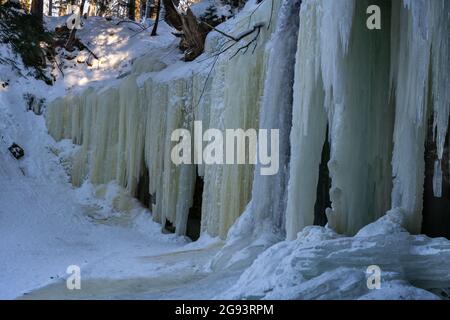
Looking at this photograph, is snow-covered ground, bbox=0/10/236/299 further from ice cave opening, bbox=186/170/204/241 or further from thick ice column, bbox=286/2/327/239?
thick ice column, bbox=286/2/327/239

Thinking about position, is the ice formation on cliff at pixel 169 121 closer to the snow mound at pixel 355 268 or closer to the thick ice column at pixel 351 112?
the thick ice column at pixel 351 112

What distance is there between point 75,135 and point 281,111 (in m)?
8.95

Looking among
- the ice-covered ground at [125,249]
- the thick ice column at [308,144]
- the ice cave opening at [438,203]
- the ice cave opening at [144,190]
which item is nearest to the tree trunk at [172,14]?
the ice-covered ground at [125,249]

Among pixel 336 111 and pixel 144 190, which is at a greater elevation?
pixel 336 111

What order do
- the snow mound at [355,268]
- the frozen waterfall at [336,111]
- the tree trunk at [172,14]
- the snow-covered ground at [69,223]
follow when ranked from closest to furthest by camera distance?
1. the snow mound at [355,268]
2. the frozen waterfall at [336,111]
3. the snow-covered ground at [69,223]
4. the tree trunk at [172,14]

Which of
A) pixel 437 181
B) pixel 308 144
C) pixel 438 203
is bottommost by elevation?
pixel 438 203

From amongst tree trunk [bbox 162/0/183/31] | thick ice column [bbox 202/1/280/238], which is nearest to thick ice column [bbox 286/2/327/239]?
thick ice column [bbox 202/1/280/238]

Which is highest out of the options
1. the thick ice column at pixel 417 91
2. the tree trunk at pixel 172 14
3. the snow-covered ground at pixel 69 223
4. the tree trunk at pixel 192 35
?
the tree trunk at pixel 172 14

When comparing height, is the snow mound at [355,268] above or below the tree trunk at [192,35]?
below

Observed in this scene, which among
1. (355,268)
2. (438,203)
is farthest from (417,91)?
(355,268)

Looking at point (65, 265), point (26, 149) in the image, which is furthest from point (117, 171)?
point (65, 265)

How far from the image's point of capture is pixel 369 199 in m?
5.33

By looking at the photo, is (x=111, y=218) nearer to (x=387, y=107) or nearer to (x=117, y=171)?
(x=117, y=171)

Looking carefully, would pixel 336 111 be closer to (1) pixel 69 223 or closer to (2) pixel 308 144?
(2) pixel 308 144
